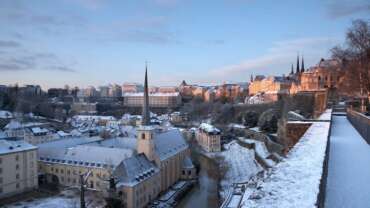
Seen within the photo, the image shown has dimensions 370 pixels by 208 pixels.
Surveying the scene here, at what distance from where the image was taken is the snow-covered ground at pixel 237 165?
2779cm

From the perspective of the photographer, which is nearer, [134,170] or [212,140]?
[134,170]

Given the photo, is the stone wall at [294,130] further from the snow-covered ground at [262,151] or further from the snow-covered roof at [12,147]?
the snow-covered roof at [12,147]

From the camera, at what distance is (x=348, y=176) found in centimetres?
665

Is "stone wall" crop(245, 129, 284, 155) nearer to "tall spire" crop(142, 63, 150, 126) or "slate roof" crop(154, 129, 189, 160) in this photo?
"slate roof" crop(154, 129, 189, 160)

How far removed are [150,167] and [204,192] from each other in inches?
194

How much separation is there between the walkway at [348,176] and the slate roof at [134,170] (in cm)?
1520

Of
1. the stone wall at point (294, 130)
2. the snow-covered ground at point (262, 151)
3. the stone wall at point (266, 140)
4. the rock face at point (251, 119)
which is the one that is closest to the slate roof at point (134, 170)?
the snow-covered ground at point (262, 151)

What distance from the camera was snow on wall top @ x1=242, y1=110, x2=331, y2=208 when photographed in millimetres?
3553

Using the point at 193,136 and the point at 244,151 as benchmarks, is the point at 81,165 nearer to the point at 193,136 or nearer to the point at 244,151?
the point at 244,151

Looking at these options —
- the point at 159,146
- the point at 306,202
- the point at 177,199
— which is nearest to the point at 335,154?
the point at 306,202

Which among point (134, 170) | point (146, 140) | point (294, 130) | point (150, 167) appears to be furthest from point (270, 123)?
point (294, 130)

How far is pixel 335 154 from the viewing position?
8750mm

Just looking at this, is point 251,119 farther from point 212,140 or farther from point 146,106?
point 146,106

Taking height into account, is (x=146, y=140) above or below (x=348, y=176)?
below
